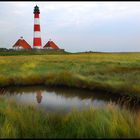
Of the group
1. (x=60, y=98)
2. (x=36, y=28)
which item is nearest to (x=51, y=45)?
(x=36, y=28)

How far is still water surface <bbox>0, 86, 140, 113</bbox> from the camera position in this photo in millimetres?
10102

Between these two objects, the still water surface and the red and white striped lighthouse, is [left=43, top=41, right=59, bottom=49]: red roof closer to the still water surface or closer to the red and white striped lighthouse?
the red and white striped lighthouse

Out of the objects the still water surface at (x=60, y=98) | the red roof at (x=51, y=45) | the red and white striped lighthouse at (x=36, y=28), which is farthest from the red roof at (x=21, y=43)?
the still water surface at (x=60, y=98)

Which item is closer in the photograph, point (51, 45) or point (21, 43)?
point (21, 43)

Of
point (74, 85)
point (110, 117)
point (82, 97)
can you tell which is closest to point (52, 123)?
point (110, 117)

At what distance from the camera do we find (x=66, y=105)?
10.5m

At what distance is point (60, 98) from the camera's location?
12.0 m

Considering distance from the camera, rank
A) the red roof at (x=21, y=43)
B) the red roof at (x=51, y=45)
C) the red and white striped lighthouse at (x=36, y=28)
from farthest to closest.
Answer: the red roof at (x=51, y=45)
the red roof at (x=21, y=43)
the red and white striped lighthouse at (x=36, y=28)

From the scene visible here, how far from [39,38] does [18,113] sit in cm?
4411

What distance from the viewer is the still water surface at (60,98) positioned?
1010cm

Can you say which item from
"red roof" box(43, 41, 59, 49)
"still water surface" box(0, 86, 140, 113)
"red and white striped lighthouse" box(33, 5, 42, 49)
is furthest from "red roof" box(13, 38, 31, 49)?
"still water surface" box(0, 86, 140, 113)

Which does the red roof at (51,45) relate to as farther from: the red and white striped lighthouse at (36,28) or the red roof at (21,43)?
the red and white striped lighthouse at (36,28)

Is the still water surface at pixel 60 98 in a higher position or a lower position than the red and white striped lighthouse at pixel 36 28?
lower

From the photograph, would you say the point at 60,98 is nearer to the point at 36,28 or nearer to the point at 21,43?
the point at 36,28
